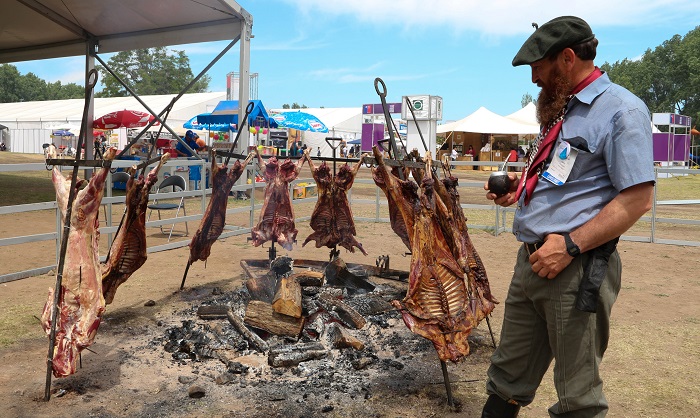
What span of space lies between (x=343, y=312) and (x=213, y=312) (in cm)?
124

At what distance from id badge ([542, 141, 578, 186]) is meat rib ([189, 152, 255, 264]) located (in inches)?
158

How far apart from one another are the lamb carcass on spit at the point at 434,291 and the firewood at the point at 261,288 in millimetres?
2180

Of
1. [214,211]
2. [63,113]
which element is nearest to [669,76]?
[63,113]

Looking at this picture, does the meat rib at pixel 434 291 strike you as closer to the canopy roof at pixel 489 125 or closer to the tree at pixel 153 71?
the canopy roof at pixel 489 125

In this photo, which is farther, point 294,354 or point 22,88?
point 22,88

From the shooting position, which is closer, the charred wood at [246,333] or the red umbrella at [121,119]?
the charred wood at [246,333]

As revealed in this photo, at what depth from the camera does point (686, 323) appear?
19.6ft

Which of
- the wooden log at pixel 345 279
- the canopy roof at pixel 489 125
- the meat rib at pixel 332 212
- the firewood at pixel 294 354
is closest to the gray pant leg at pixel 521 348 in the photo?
the firewood at pixel 294 354

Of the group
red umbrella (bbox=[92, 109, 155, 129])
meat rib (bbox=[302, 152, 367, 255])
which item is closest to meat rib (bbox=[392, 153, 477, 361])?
meat rib (bbox=[302, 152, 367, 255])

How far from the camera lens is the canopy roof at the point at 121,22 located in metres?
11.0

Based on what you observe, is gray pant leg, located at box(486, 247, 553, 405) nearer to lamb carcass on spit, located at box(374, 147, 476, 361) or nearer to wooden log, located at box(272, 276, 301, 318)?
lamb carcass on spit, located at box(374, 147, 476, 361)

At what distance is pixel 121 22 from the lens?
12164mm

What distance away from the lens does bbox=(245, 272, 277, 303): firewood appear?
5742 mm

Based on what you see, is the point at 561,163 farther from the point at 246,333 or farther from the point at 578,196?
the point at 246,333
